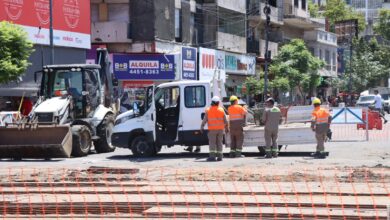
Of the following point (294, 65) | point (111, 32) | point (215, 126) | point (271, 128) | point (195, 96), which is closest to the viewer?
point (215, 126)

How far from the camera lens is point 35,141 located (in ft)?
67.6

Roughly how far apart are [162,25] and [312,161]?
23.9 metres

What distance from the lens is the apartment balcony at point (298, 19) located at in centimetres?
6625

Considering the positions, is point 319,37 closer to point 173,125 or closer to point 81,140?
point 81,140

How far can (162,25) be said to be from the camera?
42.0m

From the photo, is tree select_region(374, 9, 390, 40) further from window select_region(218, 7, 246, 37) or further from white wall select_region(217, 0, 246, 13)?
white wall select_region(217, 0, 246, 13)

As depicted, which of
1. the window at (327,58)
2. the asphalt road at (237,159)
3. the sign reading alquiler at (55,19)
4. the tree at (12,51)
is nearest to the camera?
the asphalt road at (237,159)

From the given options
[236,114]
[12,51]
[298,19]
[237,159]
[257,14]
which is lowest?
[237,159]

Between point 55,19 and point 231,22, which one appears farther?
point 231,22

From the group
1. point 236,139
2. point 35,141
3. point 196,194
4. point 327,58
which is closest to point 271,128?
point 236,139

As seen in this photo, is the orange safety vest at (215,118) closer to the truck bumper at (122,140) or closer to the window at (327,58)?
the truck bumper at (122,140)

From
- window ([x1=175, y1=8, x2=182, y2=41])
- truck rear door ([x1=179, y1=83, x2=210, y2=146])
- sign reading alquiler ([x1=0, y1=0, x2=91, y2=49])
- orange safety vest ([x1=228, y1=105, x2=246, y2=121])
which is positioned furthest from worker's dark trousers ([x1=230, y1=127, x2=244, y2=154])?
window ([x1=175, y1=8, x2=182, y2=41])

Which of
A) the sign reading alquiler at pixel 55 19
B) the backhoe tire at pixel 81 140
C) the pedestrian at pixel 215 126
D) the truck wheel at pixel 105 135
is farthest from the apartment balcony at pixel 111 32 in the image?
the pedestrian at pixel 215 126

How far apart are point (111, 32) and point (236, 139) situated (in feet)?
72.3
